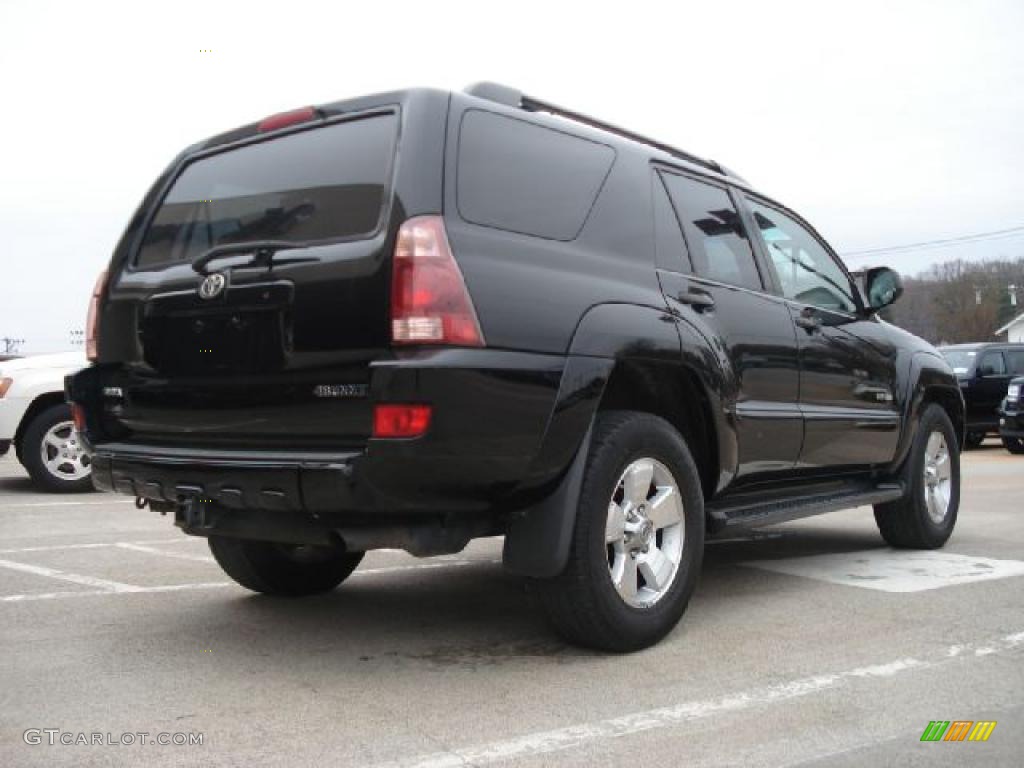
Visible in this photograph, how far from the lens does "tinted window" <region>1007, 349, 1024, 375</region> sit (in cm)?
1758

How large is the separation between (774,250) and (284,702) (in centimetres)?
322

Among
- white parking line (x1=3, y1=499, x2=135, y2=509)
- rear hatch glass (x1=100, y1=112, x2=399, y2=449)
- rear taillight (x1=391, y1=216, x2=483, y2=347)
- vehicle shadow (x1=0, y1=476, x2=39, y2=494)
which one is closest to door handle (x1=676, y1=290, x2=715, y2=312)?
rear taillight (x1=391, y1=216, x2=483, y2=347)

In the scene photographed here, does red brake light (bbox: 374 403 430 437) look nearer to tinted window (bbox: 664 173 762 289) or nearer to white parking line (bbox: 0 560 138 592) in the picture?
tinted window (bbox: 664 173 762 289)

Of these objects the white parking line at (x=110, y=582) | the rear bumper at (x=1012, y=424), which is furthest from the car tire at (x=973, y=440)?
the white parking line at (x=110, y=582)

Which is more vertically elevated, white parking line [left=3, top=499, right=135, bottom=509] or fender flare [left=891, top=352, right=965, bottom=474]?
fender flare [left=891, top=352, right=965, bottom=474]

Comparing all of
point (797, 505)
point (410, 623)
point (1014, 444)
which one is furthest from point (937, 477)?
point (1014, 444)

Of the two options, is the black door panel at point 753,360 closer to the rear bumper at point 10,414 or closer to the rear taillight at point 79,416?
the rear taillight at point 79,416

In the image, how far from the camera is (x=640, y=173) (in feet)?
13.7

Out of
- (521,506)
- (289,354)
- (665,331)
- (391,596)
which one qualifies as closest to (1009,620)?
(665,331)

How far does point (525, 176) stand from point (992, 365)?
15989mm

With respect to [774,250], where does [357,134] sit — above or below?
above

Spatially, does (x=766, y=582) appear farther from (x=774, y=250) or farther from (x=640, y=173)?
(x=640, y=173)

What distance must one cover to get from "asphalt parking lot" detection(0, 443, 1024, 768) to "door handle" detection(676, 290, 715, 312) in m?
1.30

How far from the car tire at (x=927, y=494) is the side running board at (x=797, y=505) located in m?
0.23
